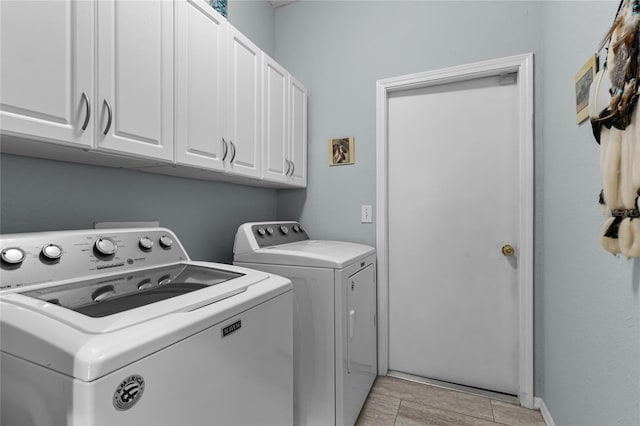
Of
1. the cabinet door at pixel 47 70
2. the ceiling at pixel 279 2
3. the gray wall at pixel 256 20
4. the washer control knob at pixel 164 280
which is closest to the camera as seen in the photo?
the cabinet door at pixel 47 70

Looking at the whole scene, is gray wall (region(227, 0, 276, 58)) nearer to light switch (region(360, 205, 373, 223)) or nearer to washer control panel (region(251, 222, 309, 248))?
washer control panel (region(251, 222, 309, 248))

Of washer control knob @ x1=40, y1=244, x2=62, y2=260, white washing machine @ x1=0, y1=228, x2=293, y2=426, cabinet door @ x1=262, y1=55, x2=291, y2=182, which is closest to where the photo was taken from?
white washing machine @ x1=0, y1=228, x2=293, y2=426

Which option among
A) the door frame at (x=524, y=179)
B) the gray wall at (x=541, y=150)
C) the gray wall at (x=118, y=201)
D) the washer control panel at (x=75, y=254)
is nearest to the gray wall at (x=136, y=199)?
the gray wall at (x=118, y=201)

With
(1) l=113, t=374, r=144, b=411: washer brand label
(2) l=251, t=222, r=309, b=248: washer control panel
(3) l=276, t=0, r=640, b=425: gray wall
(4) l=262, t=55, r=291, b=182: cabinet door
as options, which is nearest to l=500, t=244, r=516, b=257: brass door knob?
(3) l=276, t=0, r=640, b=425: gray wall

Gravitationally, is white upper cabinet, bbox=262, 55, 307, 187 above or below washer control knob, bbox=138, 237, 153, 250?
above

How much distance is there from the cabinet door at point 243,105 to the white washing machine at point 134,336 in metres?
0.61

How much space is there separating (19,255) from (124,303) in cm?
35

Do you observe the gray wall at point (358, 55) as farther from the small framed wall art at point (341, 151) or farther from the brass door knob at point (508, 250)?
the brass door knob at point (508, 250)

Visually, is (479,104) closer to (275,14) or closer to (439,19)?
(439,19)

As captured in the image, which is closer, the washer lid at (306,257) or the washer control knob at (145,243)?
the washer control knob at (145,243)

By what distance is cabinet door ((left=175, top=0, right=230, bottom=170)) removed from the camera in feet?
4.24

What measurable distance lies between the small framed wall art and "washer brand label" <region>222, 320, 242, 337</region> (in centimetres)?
163

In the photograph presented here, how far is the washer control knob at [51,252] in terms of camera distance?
0.92 meters

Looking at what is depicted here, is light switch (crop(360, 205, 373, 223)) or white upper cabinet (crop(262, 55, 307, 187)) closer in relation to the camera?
white upper cabinet (crop(262, 55, 307, 187))
